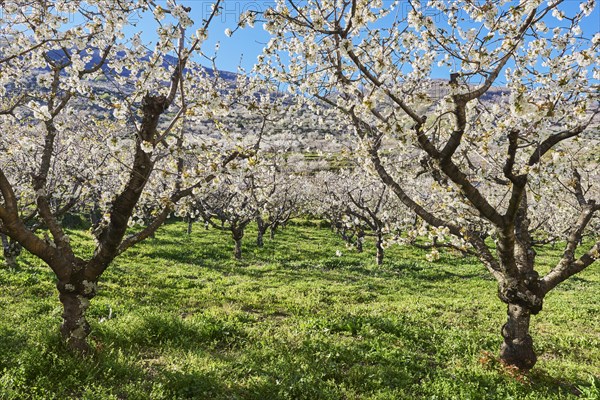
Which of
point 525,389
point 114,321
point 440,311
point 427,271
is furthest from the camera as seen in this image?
point 427,271

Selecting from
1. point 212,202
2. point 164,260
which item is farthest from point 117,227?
point 212,202

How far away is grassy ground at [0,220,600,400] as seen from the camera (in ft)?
Answer: 24.0

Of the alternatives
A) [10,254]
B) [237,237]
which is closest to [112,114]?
[10,254]

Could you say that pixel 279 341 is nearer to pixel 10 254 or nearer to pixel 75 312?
pixel 75 312

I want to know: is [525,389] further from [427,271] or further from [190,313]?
[427,271]

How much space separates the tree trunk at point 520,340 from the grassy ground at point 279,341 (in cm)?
34

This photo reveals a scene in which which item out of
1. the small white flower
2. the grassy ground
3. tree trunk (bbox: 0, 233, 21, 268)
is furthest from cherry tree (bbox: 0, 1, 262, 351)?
tree trunk (bbox: 0, 233, 21, 268)

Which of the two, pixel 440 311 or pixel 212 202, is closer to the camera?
pixel 440 311

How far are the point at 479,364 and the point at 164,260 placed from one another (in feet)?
58.0

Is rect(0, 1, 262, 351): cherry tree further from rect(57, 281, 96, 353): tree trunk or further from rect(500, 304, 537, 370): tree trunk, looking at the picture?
rect(500, 304, 537, 370): tree trunk

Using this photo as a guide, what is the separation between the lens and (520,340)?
340 inches

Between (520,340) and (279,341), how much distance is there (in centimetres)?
554

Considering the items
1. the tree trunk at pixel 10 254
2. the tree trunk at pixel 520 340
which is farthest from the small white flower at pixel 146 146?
the tree trunk at pixel 10 254

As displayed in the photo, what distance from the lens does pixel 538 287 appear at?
27.9ft
